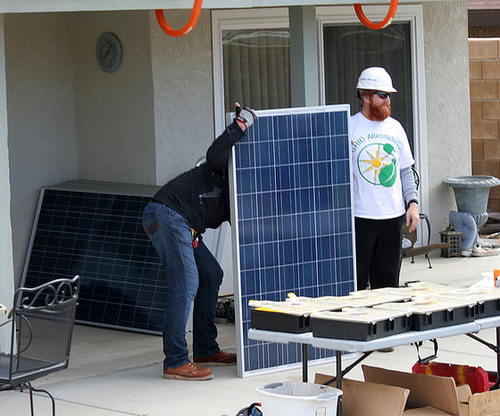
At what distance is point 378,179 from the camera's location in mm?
6246

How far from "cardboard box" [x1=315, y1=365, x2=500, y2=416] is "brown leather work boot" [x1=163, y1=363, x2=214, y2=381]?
4.89ft

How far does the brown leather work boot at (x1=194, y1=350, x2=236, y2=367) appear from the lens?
622cm

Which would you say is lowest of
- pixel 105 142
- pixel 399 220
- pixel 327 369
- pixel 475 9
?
pixel 327 369

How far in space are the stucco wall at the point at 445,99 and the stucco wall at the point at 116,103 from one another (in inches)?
134

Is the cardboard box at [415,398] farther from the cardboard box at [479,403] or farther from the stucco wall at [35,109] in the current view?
the stucco wall at [35,109]

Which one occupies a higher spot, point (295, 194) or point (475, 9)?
point (475, 9)

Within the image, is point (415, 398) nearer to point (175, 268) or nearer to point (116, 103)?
point (175, 268)

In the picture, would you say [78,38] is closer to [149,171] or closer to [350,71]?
[149,171]

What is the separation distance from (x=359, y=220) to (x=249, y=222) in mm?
893

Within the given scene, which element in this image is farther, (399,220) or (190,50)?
(190,50)

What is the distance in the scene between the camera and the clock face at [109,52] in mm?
8383

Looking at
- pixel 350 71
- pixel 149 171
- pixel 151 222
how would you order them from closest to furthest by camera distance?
1. pixel 151 222
2. pixel 149 171
3. pixel 350 71

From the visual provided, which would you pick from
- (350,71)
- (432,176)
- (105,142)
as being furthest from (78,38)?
(432,176)

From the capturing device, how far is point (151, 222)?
5781mm
